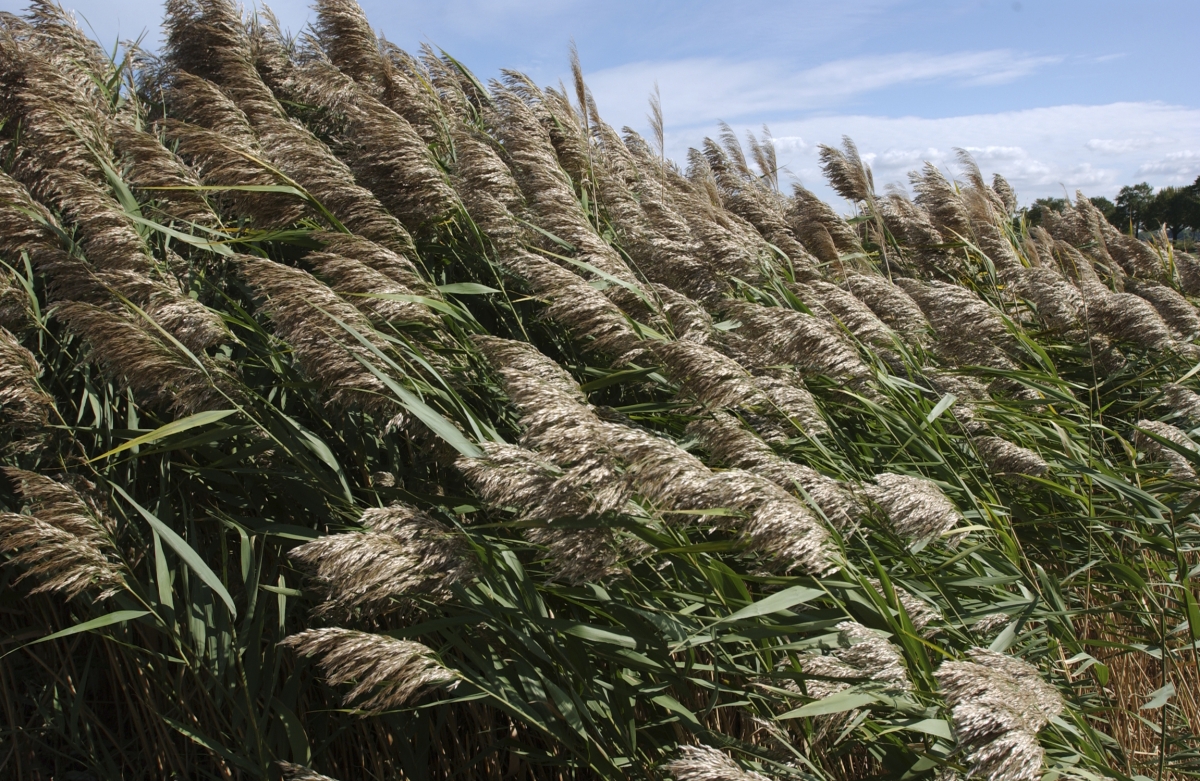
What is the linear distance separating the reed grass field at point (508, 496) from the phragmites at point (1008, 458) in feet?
0.07

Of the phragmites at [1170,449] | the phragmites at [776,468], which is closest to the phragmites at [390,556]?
the phragmites at [776,468]

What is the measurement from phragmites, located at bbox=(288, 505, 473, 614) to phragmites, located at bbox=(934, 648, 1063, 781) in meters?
1.01

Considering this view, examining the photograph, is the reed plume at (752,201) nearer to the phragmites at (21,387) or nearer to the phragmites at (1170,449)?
the phragmites at (1170,449)

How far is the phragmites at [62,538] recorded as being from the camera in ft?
6.93

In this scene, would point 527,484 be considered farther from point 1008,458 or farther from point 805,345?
point 1008,458

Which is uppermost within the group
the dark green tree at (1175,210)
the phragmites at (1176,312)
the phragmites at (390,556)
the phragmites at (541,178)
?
the phragmites at (541,178)

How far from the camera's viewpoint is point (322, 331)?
223 centimetres

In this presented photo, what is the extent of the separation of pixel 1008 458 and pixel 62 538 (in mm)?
2734

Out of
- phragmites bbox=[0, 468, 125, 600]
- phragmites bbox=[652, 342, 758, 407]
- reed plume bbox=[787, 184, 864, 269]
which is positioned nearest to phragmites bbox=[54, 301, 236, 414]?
phragmites bbox=[0, 468, 125, 600]

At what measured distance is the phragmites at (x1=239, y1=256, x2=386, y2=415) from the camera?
2217 mm

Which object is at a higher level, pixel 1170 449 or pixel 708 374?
pixel 708 374

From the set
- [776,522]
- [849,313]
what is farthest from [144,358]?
[849,313]

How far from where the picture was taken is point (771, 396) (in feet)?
8.48

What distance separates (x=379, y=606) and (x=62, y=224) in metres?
2.19
